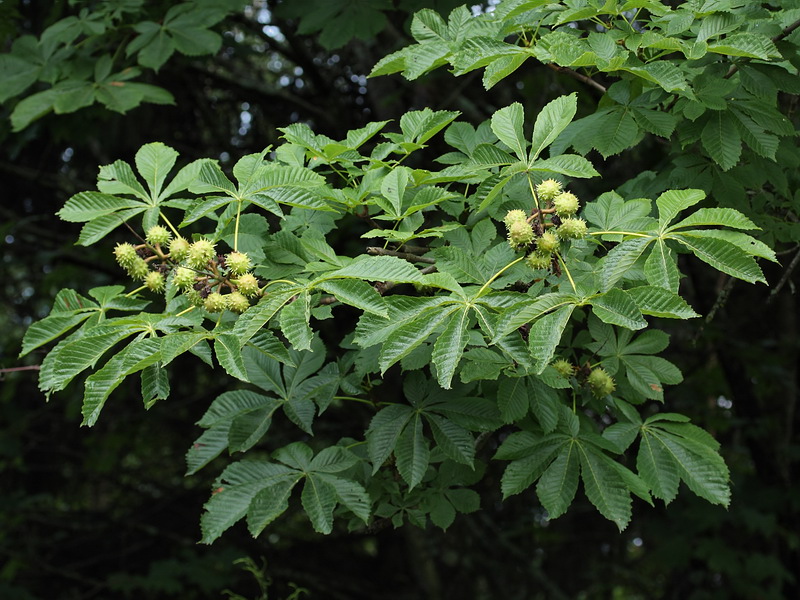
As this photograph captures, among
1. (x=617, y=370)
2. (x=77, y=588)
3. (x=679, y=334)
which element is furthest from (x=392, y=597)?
(x=617, y=370)

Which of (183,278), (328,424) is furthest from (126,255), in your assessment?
(328,424)

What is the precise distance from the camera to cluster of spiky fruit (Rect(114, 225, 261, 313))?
155 centimetres

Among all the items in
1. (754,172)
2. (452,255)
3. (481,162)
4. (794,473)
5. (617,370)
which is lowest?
(794,473)

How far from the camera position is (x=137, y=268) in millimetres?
1655

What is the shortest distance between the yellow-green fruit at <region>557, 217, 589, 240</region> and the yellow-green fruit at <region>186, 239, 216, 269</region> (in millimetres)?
682

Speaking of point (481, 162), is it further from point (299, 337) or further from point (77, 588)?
point (77, 588)

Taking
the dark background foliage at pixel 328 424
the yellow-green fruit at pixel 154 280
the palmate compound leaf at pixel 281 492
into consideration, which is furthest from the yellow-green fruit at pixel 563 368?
the dark background foliage at pixel 328 424

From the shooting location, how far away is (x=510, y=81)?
459 centimetres

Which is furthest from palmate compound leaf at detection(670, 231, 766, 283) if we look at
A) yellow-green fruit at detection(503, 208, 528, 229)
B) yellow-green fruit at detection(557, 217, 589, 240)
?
yellow-green fruit at detection(503, 208, 528, 229)

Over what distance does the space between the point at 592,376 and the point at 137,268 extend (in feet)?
3.37

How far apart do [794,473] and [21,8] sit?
5.00 meters

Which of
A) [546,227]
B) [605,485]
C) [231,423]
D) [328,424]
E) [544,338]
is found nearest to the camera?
[544,338]

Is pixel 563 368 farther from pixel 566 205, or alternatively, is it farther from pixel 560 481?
pixel 566 205

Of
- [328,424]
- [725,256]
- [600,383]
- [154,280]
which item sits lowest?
[328,424]
